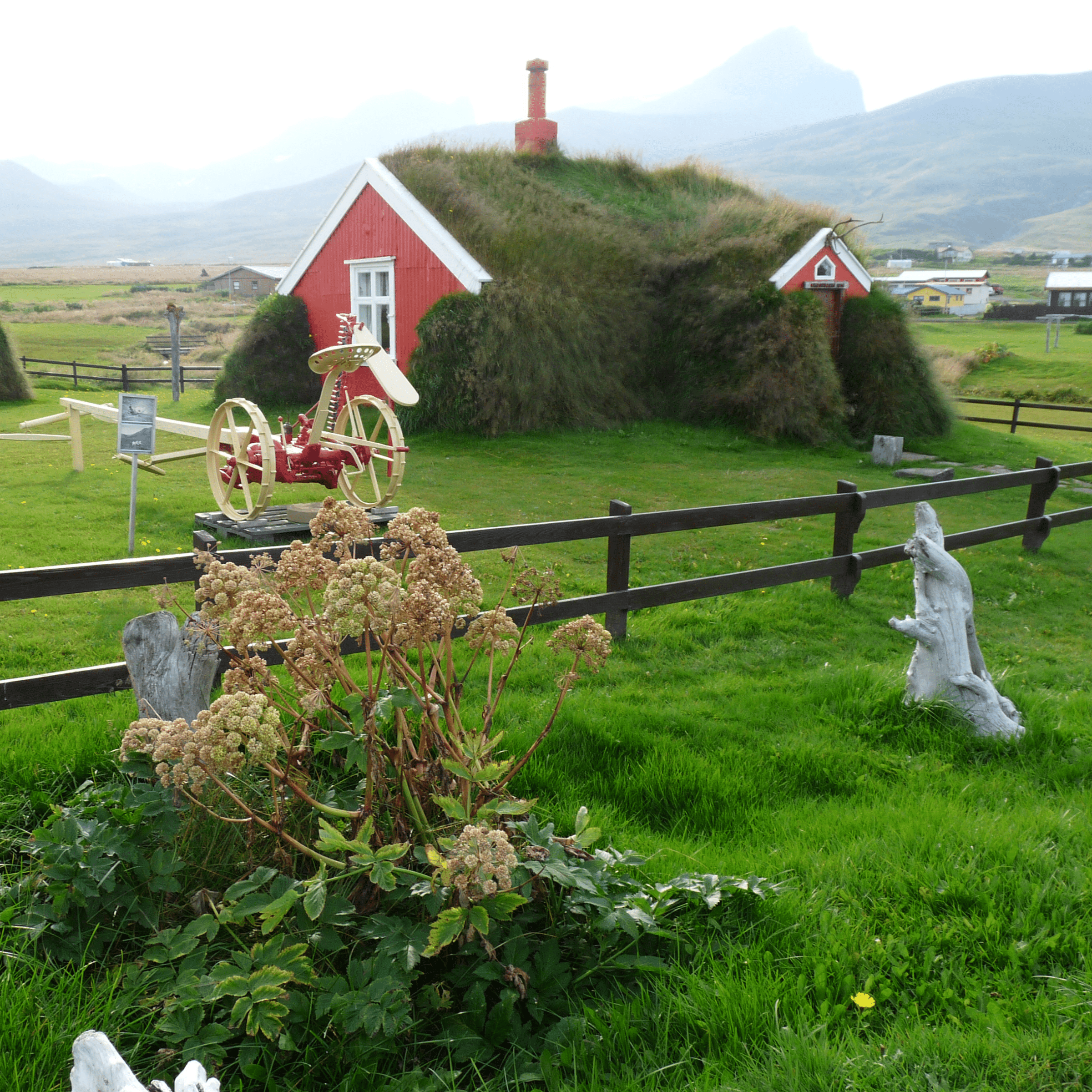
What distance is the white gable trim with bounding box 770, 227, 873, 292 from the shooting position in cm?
1809

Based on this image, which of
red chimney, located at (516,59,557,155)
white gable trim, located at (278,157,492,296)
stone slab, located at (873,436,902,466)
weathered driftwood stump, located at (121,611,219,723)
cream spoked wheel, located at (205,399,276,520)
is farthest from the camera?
red chimney, located at (516,59,557,155)

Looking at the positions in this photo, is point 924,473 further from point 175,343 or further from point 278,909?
point 175,343

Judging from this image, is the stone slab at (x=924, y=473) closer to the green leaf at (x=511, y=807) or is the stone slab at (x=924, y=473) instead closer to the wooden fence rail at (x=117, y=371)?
the green leaf at (x=511, y=807)

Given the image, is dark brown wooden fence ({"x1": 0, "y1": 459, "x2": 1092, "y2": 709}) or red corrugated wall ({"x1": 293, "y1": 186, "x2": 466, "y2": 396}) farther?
red corrugated wall ({"x1": 293, "y1": 186, "x2": 466, "y2": 396})

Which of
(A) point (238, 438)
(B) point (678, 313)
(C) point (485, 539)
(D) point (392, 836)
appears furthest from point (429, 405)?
(D) point (392, 836)

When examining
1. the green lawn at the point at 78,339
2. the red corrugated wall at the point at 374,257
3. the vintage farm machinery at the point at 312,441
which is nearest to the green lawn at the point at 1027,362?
the red corrugated wall at the point at 374,257

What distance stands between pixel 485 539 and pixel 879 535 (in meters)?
7.13

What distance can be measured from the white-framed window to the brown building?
80320mm

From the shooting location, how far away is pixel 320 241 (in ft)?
64.5

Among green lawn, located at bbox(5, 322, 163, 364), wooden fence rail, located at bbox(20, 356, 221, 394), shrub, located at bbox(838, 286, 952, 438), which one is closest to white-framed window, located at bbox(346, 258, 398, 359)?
A: shrub, located at bbox(838, 286, 952, 438)

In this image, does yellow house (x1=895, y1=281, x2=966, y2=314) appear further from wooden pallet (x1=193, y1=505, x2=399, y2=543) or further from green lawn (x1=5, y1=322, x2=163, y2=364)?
wooden pallet (x1=193, y1=505, x2=399, y2=543)

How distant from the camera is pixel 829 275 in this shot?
19062mm

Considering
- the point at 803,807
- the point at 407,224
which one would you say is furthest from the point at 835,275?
the point at 803,807

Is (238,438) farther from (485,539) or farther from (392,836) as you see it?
(392,836)
